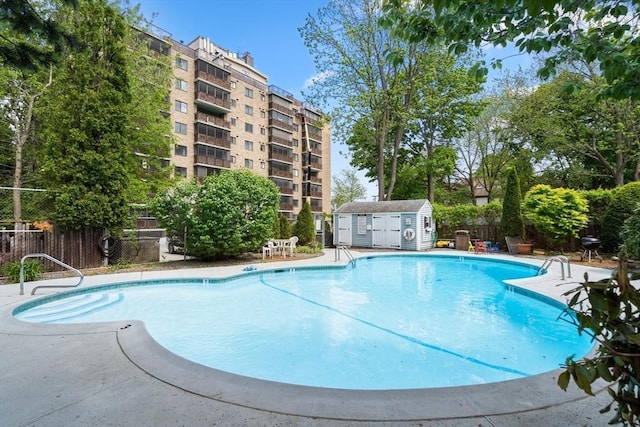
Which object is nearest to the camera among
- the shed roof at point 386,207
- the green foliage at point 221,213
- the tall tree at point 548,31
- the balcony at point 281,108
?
the tall tree at point 548,31

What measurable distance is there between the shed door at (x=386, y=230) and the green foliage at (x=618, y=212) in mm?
8534

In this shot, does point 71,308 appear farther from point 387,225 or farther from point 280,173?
point 280,173

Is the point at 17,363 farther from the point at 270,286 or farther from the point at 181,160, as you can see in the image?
the point at 181,160

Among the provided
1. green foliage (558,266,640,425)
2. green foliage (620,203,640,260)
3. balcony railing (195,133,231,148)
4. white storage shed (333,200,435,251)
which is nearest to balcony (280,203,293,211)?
balcony railing (195,133,231,148)

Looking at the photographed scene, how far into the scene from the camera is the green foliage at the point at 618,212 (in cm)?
1184

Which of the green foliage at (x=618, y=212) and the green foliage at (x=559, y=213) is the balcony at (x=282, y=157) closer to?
the green foliage at (x=559, y=213)

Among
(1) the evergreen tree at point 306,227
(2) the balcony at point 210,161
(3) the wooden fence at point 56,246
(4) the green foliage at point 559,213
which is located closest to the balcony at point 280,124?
(2) the balcony at point 210,161

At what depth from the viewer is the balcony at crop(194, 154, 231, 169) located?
29.0 metres

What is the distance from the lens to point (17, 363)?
3189 mm

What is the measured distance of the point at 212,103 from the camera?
3014 cm

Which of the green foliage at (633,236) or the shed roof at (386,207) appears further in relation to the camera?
the shed roof at (386,207)

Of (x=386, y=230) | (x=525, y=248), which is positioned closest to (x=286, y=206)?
(x=386, y=230)

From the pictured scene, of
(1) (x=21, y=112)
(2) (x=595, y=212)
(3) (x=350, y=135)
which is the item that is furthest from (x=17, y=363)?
(3) (x=350, y=135)

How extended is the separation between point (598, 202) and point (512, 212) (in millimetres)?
3313
